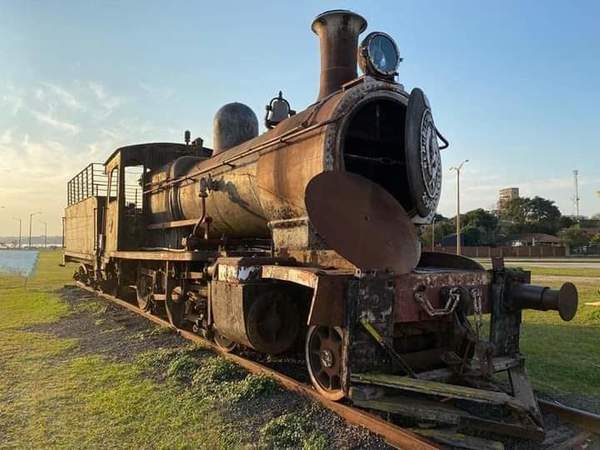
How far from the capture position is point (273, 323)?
5.61m

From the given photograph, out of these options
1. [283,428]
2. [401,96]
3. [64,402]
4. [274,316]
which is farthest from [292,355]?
[401,96]

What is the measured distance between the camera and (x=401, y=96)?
550 centimetres

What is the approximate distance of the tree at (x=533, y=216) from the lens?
249 ft

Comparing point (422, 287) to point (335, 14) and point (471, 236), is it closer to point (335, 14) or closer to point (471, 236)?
point (335, 14)

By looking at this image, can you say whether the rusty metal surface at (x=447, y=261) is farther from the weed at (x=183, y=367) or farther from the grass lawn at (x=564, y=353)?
the weed at (x=183, y=367)

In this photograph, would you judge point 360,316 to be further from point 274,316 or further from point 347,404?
point 274,316

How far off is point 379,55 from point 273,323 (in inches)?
120

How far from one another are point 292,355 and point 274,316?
1.12m

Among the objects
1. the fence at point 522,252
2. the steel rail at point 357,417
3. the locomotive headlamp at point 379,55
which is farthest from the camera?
the fence at point 522,252

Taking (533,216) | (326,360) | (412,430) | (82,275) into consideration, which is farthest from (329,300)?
(533,216)

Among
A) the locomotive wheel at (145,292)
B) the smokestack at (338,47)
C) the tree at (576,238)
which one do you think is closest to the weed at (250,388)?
the smokestack at (338,47)

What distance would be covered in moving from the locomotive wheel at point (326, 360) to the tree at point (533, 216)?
75544 millimetres

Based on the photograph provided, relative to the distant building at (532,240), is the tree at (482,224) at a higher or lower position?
higher

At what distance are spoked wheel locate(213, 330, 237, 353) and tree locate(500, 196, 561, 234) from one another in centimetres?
7415
